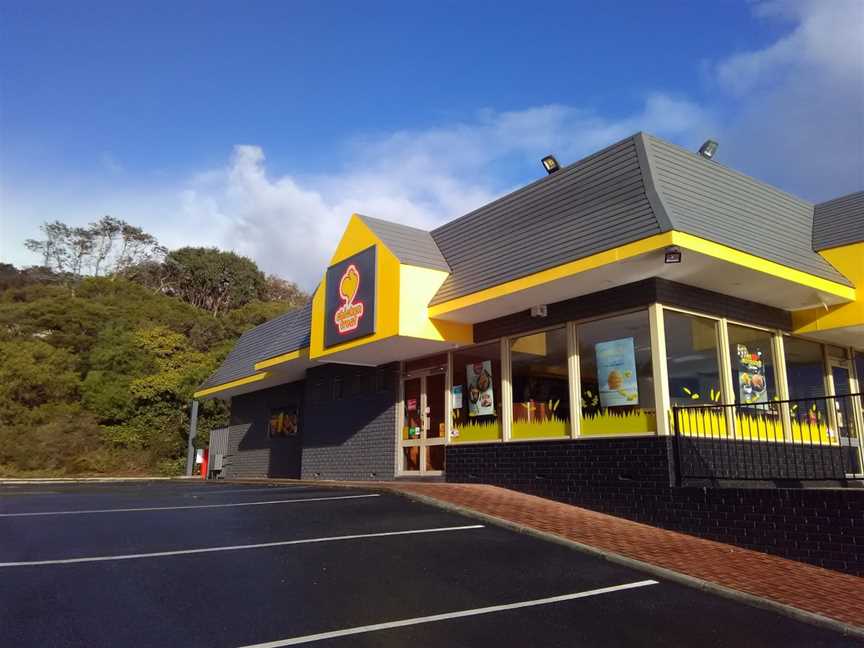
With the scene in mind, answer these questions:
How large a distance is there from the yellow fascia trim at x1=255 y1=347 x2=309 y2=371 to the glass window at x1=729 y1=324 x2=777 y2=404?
9.94 m

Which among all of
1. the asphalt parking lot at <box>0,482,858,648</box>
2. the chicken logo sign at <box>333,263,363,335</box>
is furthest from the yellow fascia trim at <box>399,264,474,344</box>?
the asphalt parking lot at <box>0,482,858,648</box>

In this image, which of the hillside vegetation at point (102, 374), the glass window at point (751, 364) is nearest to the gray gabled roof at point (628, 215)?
the glass window at point (751, 364)

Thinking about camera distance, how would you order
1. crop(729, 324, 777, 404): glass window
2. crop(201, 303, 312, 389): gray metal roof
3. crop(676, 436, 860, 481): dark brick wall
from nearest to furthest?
crop(676, 436, 860, 481): dark brick wall < crop(729, 324, 777, 404): glass window < crop(201, 303, 312, 389): gray metal roof

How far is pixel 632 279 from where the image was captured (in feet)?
33.1

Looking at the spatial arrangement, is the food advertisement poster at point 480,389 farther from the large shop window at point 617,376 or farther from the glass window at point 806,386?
the glass window at point 806,386

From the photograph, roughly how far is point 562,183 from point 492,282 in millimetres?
2120

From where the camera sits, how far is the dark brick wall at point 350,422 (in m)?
15.3

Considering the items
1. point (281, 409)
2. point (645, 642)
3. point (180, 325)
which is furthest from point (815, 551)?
point (180, 325)

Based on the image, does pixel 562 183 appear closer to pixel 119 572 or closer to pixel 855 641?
pixel 855 641

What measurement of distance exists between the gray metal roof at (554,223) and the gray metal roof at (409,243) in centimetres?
32

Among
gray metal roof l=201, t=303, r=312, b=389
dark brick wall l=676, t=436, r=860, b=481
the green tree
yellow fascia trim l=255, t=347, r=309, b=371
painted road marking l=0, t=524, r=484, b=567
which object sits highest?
the green tree

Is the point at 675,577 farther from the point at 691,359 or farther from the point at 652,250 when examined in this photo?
the point at 691,359

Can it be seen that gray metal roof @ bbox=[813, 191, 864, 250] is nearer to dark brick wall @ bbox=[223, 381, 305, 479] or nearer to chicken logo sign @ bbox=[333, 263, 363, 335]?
chicken logo sign @ bbox=[333, 263, 363, 335]

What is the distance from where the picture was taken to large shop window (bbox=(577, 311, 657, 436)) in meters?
9.88
